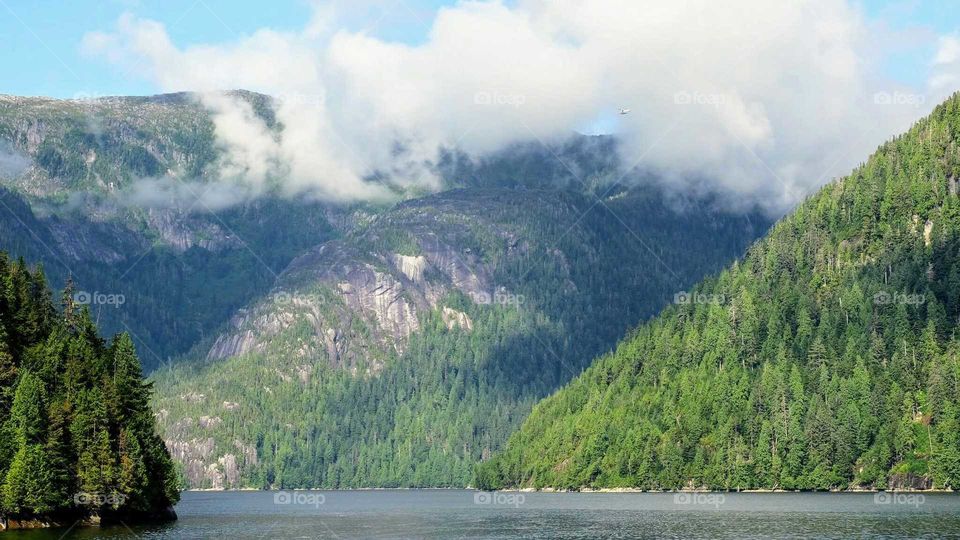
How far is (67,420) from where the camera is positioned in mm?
155500

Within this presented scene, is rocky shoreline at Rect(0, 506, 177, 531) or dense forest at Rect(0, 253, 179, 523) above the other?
dense forest at Rect(0, 253, 179, 523)

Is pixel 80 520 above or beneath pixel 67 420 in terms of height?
beneath

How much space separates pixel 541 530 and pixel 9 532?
66.0m

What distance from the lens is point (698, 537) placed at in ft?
486

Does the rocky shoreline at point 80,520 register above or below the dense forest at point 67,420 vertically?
below

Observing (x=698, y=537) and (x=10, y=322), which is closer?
(x=698, y=537)

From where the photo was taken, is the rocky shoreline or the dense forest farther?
the rocky shoreline

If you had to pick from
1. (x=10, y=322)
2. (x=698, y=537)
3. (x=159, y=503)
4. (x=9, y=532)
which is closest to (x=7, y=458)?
(x=9, y=532)

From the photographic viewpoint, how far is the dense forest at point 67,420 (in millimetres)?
145500

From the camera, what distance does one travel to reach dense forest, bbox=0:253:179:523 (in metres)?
146

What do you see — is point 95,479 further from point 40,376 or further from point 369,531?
point 369,531

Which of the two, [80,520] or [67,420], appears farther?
[80,520]

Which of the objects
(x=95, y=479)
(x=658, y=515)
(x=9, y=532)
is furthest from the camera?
(x=658, y=515)

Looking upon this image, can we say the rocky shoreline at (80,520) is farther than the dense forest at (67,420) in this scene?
Yes
